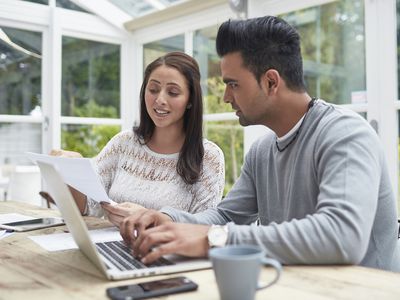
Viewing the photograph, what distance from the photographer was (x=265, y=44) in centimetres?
122

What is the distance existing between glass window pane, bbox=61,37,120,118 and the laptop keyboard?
3.37 m

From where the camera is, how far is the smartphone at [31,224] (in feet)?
4.58

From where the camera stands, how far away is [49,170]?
2.69ft

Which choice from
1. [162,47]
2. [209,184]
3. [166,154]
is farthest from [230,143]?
[209,184]

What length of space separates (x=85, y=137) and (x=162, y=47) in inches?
45.5

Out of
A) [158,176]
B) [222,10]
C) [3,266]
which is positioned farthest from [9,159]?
[3,266]

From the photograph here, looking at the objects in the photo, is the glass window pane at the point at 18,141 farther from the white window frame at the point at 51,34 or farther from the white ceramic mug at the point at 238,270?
the white ceramic mug at the point at 238,270

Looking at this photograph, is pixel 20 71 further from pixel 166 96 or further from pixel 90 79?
pixel 166 96

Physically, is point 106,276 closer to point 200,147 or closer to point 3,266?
point 3,266

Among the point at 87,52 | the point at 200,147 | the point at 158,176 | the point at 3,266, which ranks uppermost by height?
the point at 87,52

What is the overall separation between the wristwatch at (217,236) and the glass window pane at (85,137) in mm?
3541

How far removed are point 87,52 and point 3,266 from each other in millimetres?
3745

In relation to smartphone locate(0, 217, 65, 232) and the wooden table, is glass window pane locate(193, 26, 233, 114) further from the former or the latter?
the wooden table

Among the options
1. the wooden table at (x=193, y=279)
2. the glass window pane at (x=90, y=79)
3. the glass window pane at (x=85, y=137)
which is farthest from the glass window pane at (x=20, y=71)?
the wooden table at (x=193, y=279)
